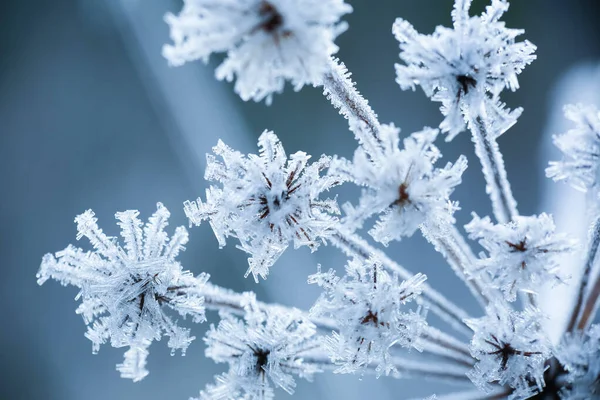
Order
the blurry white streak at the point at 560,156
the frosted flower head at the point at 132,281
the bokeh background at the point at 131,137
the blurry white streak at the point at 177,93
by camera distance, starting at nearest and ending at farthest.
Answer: the frosted flower head at the point at 132,281
the blurry white streak at the point at 560,156
the bokeh background at the point at 131,137
the blurry white streak at the point at 177,93

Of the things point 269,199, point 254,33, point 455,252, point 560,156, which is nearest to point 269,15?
point 254,33

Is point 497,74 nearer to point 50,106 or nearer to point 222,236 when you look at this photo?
point 222,236

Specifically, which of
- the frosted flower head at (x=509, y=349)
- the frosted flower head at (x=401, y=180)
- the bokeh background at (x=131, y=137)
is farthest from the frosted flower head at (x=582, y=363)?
the bokeh background at (x=131, y=137)

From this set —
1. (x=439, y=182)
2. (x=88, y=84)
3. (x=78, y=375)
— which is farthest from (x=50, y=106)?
(x=439, y=182)

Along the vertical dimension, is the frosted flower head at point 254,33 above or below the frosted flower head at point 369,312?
above

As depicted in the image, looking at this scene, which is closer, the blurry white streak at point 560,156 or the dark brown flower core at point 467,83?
the dark brown flower core at point 467,83

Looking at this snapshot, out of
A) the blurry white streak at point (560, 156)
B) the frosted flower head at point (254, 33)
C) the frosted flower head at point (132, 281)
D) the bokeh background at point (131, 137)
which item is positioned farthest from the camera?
the bokeh background at point (131, 137)

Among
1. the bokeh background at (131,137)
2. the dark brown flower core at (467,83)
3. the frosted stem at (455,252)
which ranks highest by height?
the bokeh background at (131,137)

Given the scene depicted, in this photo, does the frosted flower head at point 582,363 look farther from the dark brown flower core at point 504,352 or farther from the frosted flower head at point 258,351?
the frosted flower head at point 258,351
